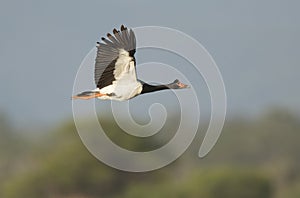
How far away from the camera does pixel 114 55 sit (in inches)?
531

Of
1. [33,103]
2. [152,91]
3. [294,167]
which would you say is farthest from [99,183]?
[33,103]

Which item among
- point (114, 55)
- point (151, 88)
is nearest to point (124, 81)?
point (114, 55)

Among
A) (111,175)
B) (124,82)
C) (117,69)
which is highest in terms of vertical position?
(117,69)

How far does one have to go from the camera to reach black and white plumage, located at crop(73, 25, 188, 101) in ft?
44.0

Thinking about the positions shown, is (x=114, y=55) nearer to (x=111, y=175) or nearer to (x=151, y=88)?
(x=151, y=88)

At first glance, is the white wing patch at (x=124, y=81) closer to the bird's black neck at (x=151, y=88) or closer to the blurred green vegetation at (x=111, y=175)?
the bird's black neck at (x=151, y=88)

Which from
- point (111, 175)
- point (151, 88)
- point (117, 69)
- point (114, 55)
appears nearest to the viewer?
point (114, 55)

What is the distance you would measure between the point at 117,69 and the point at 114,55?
199 mm

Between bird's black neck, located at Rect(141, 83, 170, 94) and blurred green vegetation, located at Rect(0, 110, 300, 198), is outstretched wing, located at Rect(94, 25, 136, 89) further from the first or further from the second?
blurred green vegetation, located at Rect(0, 110, 300, 198)

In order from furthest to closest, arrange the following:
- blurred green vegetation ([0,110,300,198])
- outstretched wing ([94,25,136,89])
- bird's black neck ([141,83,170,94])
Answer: blurred green vegetation ([0,110,300,198]) → bird's black neck ([141,83,170,94]) → outstretched wing ([94,25,136,89])

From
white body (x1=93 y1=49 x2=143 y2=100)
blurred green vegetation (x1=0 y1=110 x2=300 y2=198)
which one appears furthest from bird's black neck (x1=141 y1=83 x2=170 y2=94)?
blurred green vegetation (x1=0 y1=110 x2=300 y2=198)

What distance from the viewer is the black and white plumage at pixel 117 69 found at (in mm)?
13414

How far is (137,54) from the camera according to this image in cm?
1388

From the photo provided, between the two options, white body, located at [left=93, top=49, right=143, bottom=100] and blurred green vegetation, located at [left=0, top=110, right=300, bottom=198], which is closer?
white body, located at [left=93, top=49, right=143, bottom=100]
